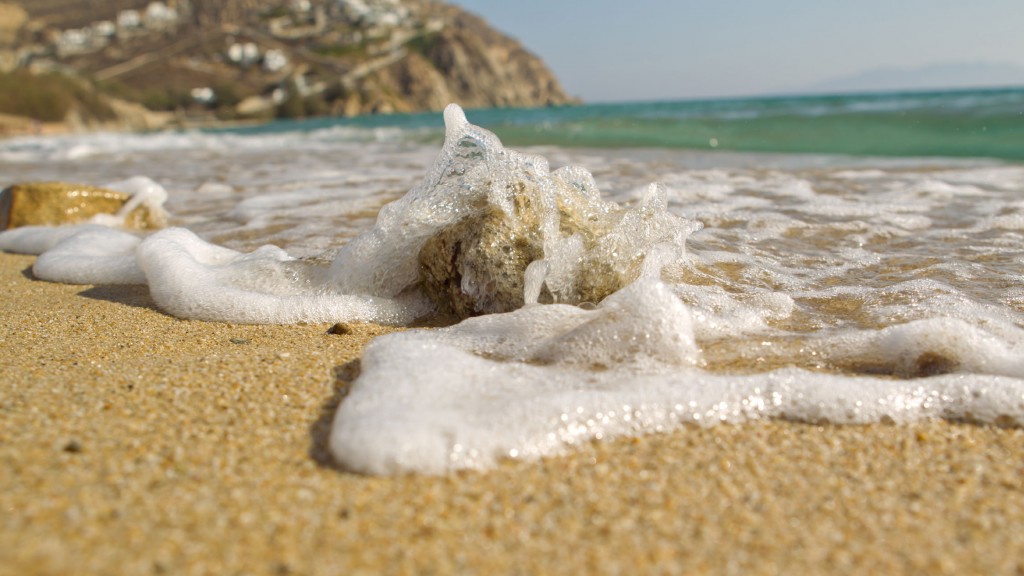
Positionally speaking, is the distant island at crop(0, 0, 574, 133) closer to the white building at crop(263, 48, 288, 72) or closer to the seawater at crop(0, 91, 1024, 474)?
the white building at crop(263, 48, 288, 72)

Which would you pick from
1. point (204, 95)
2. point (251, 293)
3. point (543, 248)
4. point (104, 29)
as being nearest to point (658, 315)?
point (543, 248)

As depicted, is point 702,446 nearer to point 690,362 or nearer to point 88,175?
point 690,362

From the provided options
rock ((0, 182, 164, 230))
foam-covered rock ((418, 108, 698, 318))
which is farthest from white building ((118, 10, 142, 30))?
foam-covered rock ((418, 108, 698, 318))

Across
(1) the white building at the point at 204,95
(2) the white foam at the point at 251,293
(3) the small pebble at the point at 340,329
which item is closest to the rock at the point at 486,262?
(2) the white foam at the point at 251,293

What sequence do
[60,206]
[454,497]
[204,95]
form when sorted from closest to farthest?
[454,497]
[60,206]
[204,95]

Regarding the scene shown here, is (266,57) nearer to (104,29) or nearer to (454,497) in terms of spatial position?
(104,29)

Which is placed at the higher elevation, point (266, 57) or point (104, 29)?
Answer: point (104, 29)

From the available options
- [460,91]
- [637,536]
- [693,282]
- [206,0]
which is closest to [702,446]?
[637,536]
